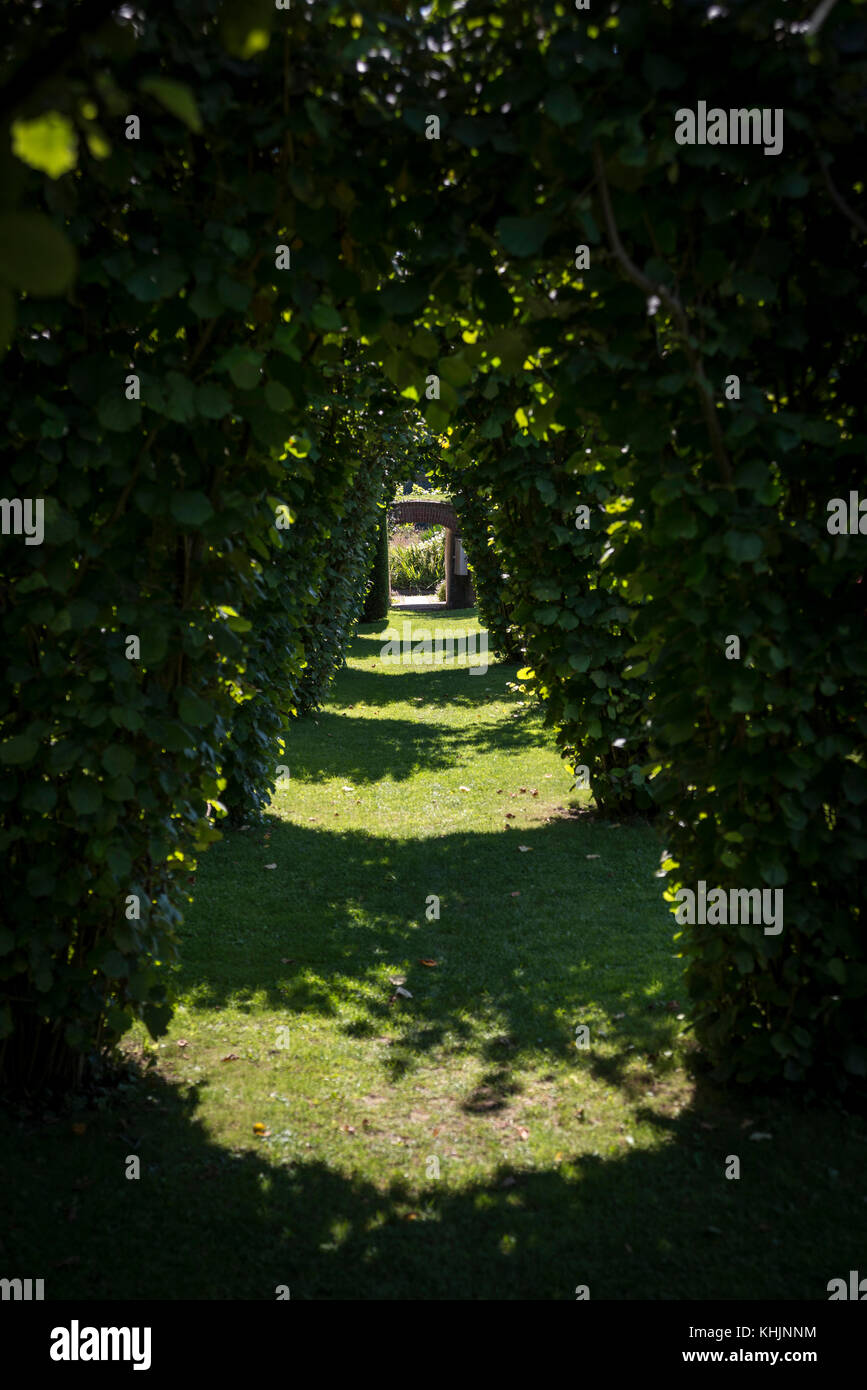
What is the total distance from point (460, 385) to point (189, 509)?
897 mm

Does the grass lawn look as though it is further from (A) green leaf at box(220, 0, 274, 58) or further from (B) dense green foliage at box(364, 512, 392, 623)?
(B) dense green foliage at box(364, 512, 392, 623)

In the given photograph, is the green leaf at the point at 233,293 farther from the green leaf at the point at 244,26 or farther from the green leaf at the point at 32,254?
the green leaf at the point at 32,254

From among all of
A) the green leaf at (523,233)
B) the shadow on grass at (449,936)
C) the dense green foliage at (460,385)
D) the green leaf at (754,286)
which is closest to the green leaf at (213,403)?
the dense green foliage at (460,385)

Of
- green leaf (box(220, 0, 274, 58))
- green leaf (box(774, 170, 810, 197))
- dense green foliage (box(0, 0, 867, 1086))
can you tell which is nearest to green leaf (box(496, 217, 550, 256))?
dense green foliage (box(0, 0, 867, 1086))

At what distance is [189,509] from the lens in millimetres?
2490

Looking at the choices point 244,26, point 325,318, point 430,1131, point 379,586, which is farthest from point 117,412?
point 379,586

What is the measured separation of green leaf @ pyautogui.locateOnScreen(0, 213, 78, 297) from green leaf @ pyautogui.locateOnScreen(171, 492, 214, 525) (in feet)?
5.66

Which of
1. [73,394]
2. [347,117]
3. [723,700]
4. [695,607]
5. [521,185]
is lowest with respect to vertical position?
[723,700]

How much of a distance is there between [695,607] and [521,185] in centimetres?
124

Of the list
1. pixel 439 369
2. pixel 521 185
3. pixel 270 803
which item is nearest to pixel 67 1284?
pixel 439 369

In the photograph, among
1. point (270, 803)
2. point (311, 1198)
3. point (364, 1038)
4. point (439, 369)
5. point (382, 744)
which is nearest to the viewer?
point (439, 369)

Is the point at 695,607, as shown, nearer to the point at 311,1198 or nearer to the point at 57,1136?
the point at 311,1198

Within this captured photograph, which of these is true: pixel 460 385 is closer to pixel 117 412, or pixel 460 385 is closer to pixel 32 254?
pixel 117 412
